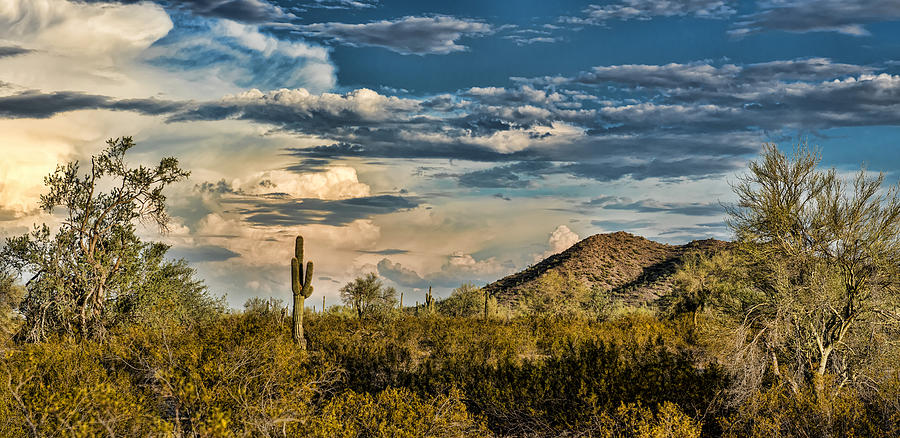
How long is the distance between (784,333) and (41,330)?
18092 mm

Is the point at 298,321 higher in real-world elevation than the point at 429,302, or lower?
higher

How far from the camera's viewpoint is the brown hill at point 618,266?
5997 cm

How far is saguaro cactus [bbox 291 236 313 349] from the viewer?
18.8 meters

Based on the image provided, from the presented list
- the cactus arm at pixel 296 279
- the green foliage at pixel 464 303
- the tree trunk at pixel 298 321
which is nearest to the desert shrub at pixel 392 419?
the tree trunk at pixel 298 321

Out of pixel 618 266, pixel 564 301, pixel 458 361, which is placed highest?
pixel 458 361

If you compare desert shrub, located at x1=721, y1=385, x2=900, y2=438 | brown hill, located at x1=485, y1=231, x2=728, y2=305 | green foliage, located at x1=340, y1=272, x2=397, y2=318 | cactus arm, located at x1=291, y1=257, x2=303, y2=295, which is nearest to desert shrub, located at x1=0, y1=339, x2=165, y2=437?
cactus arm, located at x1=291, y1=257, x2=303, y2=295

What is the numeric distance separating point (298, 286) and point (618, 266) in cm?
5601

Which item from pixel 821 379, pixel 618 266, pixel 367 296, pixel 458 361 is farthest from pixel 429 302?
pixel 618 266

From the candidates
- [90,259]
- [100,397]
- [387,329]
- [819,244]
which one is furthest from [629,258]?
[100,397]

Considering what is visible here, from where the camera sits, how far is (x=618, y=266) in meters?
69.9

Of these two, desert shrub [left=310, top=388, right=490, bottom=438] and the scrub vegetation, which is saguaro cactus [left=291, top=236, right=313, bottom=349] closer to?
the scrub vegetation

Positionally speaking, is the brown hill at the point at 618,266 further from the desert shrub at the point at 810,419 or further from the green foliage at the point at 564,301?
the desert shrub at the point at 810,419

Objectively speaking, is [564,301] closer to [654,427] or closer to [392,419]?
[654,427]

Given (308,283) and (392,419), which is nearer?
(392,419)
